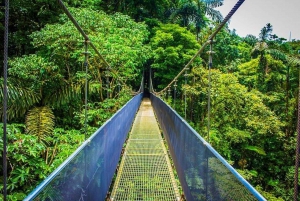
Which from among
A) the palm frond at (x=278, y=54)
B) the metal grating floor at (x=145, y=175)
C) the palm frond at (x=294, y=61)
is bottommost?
the metal grating floor at (x=145, y=175)

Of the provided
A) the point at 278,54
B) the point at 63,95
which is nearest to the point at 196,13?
the point at 278,54

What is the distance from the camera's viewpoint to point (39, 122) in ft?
14.9

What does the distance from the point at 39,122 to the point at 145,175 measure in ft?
8.12

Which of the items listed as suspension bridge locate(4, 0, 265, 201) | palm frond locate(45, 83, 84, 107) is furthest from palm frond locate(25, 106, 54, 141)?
suspension bridge locate(4, 0, 265, 201)

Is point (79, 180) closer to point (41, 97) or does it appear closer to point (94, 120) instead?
point (94, 120)

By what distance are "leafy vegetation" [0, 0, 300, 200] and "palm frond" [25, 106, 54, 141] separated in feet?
0.06

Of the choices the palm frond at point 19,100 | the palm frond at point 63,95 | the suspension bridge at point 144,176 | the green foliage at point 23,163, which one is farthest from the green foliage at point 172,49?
the green foliage at point 23,163

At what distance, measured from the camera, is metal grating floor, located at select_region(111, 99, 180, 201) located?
7.98 feet

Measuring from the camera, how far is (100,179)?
180 cm

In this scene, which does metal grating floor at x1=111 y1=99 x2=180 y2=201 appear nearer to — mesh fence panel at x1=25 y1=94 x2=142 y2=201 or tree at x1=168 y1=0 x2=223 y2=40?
mesh fence panel at x1=25 y1=94 x2=142 y2=201

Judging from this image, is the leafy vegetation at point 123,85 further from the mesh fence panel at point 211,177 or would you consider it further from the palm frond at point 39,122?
the mesh fence panel at point 211,177

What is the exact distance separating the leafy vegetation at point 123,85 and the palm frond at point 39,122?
2 cm

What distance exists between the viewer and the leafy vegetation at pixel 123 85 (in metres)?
4.37

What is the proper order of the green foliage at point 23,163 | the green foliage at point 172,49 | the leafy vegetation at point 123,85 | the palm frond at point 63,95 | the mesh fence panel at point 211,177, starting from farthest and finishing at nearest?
Answer: the green foliage at point 172,49 < the palm frond at point 63,95 < the leafy vegetation at point 123,85 < the green foliage at point 23,163 < the mesh fence panel at point 211,177
